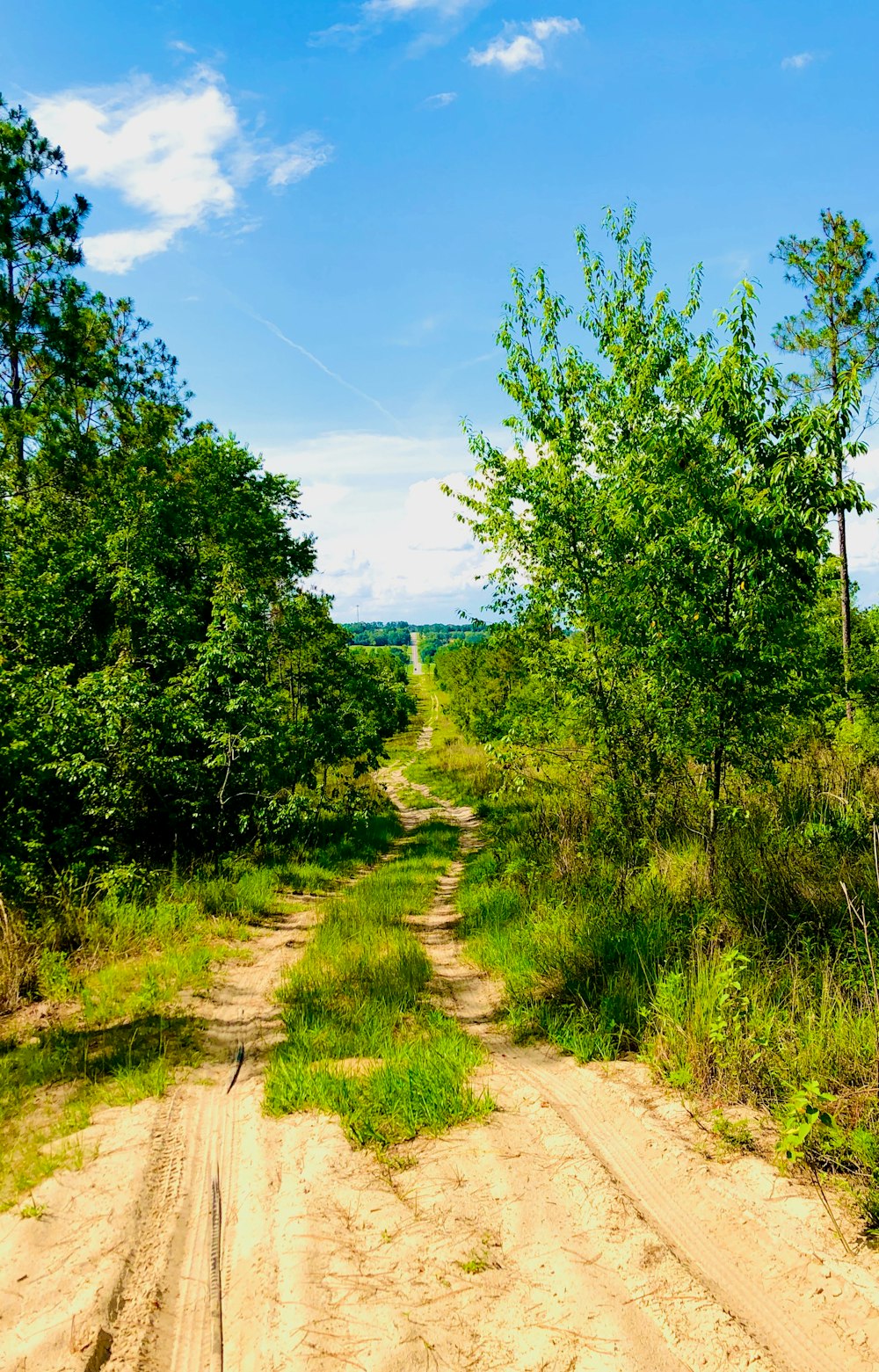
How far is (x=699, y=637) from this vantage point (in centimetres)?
595

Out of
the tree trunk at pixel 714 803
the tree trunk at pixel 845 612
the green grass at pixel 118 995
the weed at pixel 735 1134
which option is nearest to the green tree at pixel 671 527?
the tree trunk at pixel 714 803

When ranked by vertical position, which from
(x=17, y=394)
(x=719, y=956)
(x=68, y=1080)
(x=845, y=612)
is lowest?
(x=68, y=1080)

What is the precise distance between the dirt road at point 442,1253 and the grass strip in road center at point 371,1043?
199 millimetres

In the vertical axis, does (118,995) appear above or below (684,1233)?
above

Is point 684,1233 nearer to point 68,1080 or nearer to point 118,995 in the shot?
point 68,1080


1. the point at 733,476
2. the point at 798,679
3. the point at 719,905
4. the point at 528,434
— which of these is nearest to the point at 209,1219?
the point at 719,905

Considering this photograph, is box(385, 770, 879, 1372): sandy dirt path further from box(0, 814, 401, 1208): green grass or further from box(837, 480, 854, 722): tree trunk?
box(837, 480, 854, 722): tree trunk

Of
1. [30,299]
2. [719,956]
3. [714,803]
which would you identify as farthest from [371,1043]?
[30,299]

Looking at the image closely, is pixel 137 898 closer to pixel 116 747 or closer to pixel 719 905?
pixel 116 747

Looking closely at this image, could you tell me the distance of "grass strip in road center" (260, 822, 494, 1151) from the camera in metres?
4.45

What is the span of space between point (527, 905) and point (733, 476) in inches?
214

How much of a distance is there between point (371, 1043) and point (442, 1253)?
211 cm

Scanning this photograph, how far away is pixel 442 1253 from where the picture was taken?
130 inches

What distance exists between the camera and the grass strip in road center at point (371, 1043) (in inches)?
175
